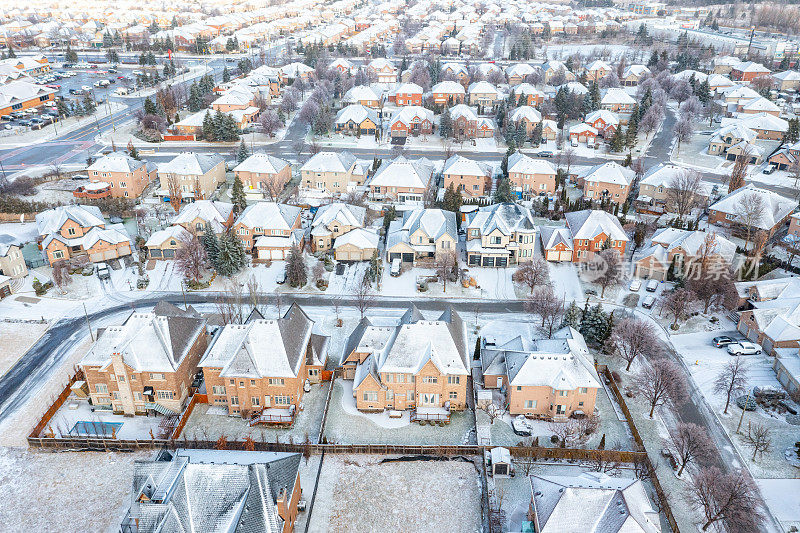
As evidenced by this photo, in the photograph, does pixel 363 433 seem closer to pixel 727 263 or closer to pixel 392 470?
pixel 392 470

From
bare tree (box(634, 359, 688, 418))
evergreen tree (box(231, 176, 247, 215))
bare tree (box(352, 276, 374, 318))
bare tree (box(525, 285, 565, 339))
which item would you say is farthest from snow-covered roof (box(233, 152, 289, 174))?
bare tree (box(634, 359, 688, 418))

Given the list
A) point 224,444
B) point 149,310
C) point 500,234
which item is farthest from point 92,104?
point 224,444

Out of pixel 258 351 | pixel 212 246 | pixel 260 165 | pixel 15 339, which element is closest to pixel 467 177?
pixel 260 165

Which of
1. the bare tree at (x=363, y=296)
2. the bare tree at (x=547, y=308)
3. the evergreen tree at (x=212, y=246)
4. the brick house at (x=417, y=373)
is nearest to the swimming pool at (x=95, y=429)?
the brick house at (x=417, y=373)

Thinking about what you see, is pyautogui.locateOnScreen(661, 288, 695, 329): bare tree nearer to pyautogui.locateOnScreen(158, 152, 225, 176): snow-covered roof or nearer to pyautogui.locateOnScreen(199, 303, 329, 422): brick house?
pyautogui.locateOnScreen(199, 303, 329, 422): brick house

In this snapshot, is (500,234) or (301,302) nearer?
(301,302)
